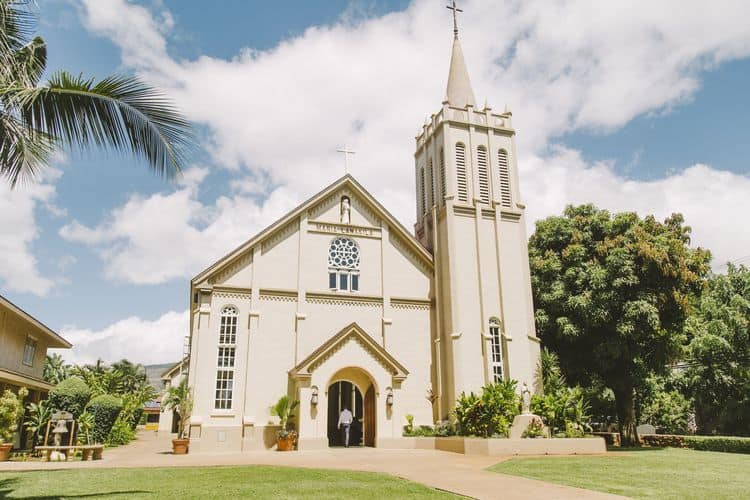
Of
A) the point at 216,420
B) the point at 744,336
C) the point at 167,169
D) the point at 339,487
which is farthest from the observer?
the point at 744,336

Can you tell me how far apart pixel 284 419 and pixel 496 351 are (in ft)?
33.0

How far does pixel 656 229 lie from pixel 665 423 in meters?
19.3

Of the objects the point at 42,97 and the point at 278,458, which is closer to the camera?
the point at 42,97

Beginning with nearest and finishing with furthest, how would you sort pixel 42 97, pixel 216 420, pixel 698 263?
→ pixel 42 97, pixel 216 420, pixel 698 263

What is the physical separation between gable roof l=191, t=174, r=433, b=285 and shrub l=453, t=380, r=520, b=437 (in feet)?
26.0

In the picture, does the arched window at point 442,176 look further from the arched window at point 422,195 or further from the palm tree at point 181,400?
the palm tree at point 181,400

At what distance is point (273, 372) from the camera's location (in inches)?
914

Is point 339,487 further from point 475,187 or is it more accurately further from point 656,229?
point 656,229

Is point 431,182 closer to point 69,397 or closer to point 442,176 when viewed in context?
point 442,176

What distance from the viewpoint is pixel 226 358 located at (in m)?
22.9

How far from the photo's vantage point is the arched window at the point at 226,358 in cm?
2245

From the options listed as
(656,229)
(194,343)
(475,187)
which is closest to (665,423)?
(656,229)

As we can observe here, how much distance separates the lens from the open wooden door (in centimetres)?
2366

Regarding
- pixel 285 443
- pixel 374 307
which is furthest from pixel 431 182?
pixel 285 443
